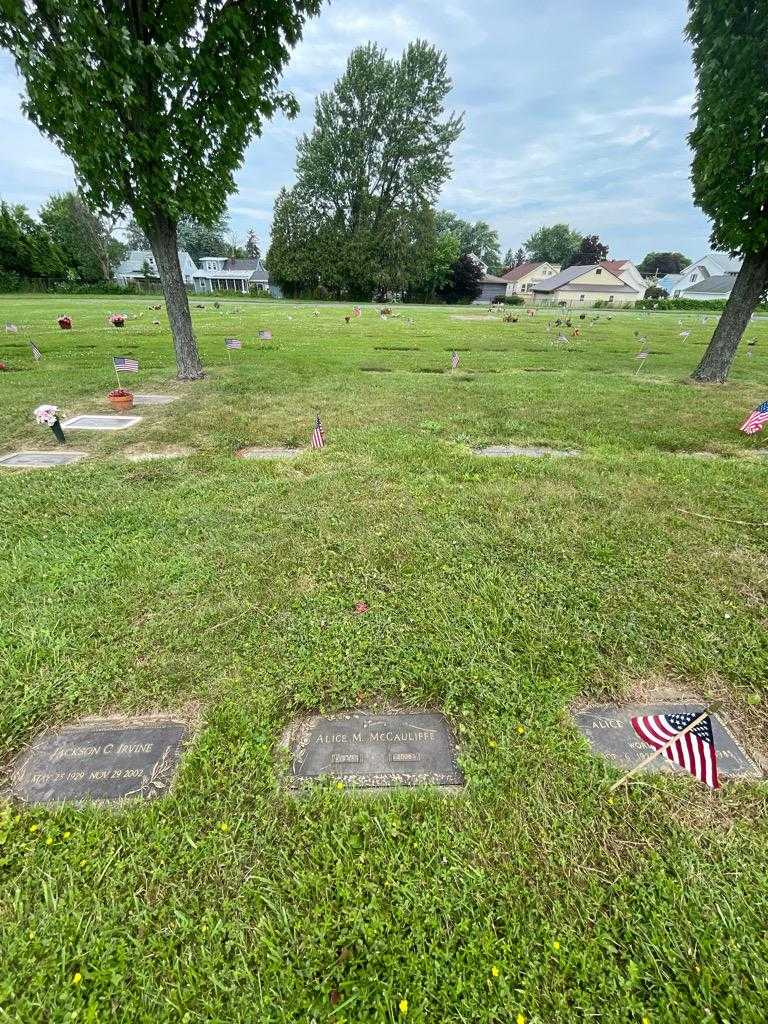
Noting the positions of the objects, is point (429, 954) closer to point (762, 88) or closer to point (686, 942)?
Result: point (686, 942)

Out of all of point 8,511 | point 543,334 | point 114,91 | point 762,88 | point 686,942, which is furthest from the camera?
point 543,334

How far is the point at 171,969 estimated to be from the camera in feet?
4.26

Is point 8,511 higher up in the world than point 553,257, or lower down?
lower down

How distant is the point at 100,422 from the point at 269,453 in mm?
2837

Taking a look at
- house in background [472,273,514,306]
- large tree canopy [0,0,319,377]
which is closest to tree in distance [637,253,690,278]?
house in background [472,273,514,306]

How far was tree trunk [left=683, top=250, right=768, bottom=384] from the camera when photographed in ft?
26.2

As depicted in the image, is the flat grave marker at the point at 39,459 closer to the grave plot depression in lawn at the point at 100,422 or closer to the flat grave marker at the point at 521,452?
the grave plot depression in lawn at the point at 100,422

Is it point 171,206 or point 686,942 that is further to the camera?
point 171,206

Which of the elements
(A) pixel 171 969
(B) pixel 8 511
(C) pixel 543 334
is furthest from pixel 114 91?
(C) pixel 543 334

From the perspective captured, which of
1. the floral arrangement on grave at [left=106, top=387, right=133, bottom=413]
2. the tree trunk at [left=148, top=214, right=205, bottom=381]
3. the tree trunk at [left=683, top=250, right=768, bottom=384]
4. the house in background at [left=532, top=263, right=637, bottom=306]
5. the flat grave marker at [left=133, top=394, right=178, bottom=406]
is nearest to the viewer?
the floral arrangement on grave at [left=106, top=387, right=133, bottom=413]

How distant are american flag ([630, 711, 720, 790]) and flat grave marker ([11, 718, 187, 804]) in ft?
6.33

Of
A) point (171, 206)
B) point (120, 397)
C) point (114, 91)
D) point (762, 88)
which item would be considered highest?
point (762, 88)

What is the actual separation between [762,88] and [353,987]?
10810mm

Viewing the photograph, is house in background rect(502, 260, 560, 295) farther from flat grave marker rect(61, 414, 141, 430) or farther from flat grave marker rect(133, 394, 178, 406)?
flat grave marker rect(61, 414, 141, 430)
